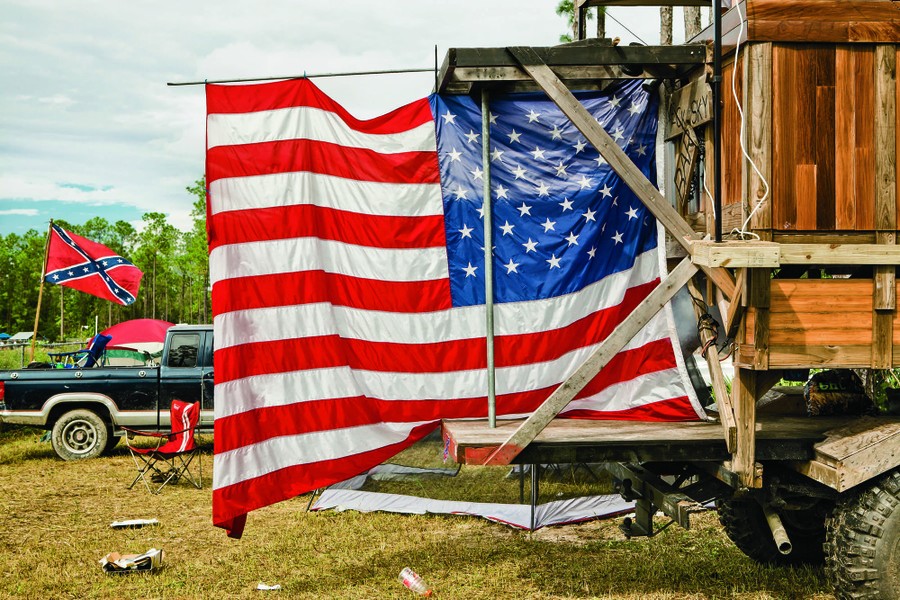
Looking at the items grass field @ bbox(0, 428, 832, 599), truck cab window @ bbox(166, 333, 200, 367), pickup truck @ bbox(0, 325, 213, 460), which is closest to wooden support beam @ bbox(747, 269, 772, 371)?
grass field @ bbox(0, 428, 832, 599)

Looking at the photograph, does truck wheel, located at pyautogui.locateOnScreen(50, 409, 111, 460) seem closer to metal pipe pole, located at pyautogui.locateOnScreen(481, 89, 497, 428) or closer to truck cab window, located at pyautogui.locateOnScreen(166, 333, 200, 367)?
truck cab window, located at pyautogui.locateOnScreen(166, 333, 200, 367)

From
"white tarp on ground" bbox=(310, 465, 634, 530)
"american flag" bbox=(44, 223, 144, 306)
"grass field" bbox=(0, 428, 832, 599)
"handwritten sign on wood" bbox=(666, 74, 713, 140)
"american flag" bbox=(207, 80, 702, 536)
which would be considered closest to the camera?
"handwritten sign on wood" bbox=(666, 74, 713, 140)

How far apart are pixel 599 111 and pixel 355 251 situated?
191 centimetres

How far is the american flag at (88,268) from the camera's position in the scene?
46.9 feet

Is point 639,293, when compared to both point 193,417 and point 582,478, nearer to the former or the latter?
point 582,478

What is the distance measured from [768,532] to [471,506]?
9.41ft

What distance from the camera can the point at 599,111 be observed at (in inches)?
226

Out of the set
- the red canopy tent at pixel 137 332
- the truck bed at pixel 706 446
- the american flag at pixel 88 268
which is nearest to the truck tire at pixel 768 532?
the truck bed at pixel 706 446

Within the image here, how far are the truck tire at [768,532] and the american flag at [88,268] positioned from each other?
11.1 m

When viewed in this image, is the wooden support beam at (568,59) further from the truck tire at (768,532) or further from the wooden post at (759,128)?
the truck tire at (768,532)

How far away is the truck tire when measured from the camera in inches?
235

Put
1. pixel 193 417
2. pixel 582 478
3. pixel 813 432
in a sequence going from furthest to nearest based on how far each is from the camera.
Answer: pixel 193 417 < pixel 582 478 < pixel 813 432

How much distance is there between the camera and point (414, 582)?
5910 millimetres

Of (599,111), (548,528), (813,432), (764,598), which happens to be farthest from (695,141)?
(548,528)
